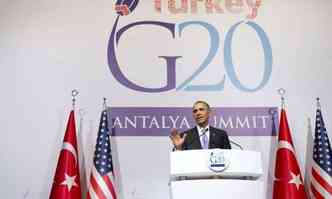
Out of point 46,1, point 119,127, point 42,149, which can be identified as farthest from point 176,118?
point 46,1

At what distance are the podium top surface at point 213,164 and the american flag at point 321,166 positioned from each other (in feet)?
2.97

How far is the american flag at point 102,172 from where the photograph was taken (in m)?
3.89

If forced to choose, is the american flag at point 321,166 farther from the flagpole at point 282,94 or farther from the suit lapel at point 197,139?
the suit lapel at point 197,139

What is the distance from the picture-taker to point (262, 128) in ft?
14.1

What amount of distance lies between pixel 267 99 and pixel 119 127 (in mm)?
1319

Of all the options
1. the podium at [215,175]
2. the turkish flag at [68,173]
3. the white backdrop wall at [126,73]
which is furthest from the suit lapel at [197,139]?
the turkish flag at [68,173]

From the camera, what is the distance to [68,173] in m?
3.97

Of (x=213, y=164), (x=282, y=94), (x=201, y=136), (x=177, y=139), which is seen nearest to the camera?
(x=213, y=164)

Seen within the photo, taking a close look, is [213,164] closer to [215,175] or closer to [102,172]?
[215,175]

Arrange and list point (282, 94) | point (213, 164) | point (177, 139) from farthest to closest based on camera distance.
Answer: point (282, 94) < point (177, 139) < point (213, 164)

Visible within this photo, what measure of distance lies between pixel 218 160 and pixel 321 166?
120cm

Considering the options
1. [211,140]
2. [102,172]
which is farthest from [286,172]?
[102,172]

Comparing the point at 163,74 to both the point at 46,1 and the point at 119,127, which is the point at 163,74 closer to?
the point at 119,127

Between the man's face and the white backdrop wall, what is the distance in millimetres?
262
